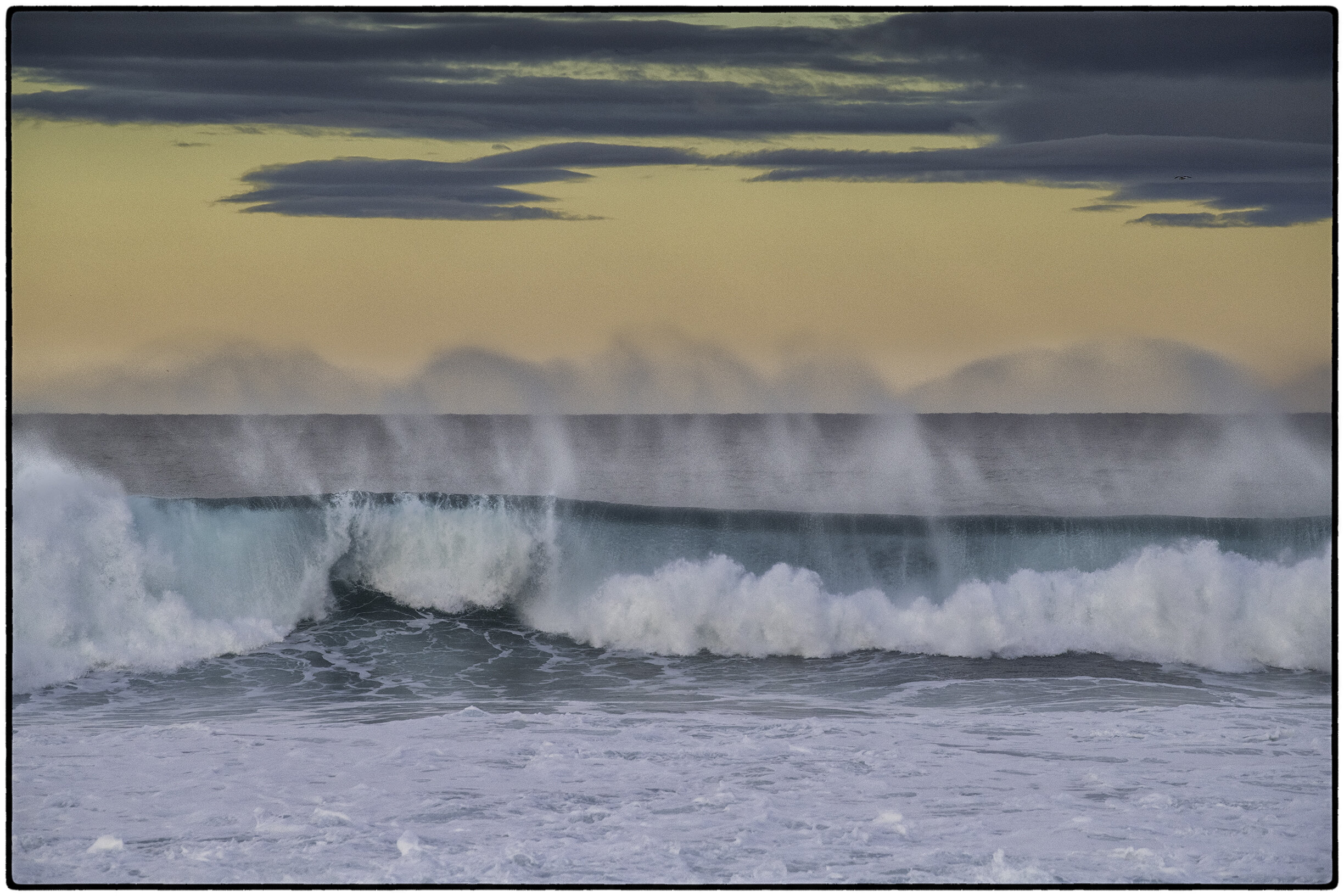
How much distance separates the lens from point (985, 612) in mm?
5980

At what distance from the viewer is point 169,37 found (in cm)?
444

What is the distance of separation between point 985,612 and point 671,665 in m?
1.72

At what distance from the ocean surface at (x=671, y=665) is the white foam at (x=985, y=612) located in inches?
0.8

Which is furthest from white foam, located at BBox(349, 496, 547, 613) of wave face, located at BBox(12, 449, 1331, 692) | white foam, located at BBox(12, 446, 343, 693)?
white foam, located at BBox(12, 446, 343, 693)

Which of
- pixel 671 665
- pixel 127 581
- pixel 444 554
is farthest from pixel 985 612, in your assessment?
pixel 127 581

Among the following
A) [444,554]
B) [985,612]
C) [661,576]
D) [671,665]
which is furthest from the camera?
→ [444,554]

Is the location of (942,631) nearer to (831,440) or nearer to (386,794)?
(831,440)

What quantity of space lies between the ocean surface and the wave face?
2 centimetres

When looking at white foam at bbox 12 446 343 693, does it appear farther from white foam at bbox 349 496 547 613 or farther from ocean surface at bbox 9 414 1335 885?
white foam at bbox 349 496 547 613

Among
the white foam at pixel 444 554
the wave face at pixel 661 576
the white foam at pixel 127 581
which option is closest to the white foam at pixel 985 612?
the wave face at pixel 661 576

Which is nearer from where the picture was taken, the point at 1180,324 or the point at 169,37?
the point at 169,37

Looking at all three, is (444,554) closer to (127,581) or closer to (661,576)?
(661,576)

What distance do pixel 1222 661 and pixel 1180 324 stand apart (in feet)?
5.48

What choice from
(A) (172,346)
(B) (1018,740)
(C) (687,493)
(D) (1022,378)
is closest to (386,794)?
(B) (1018,740)
